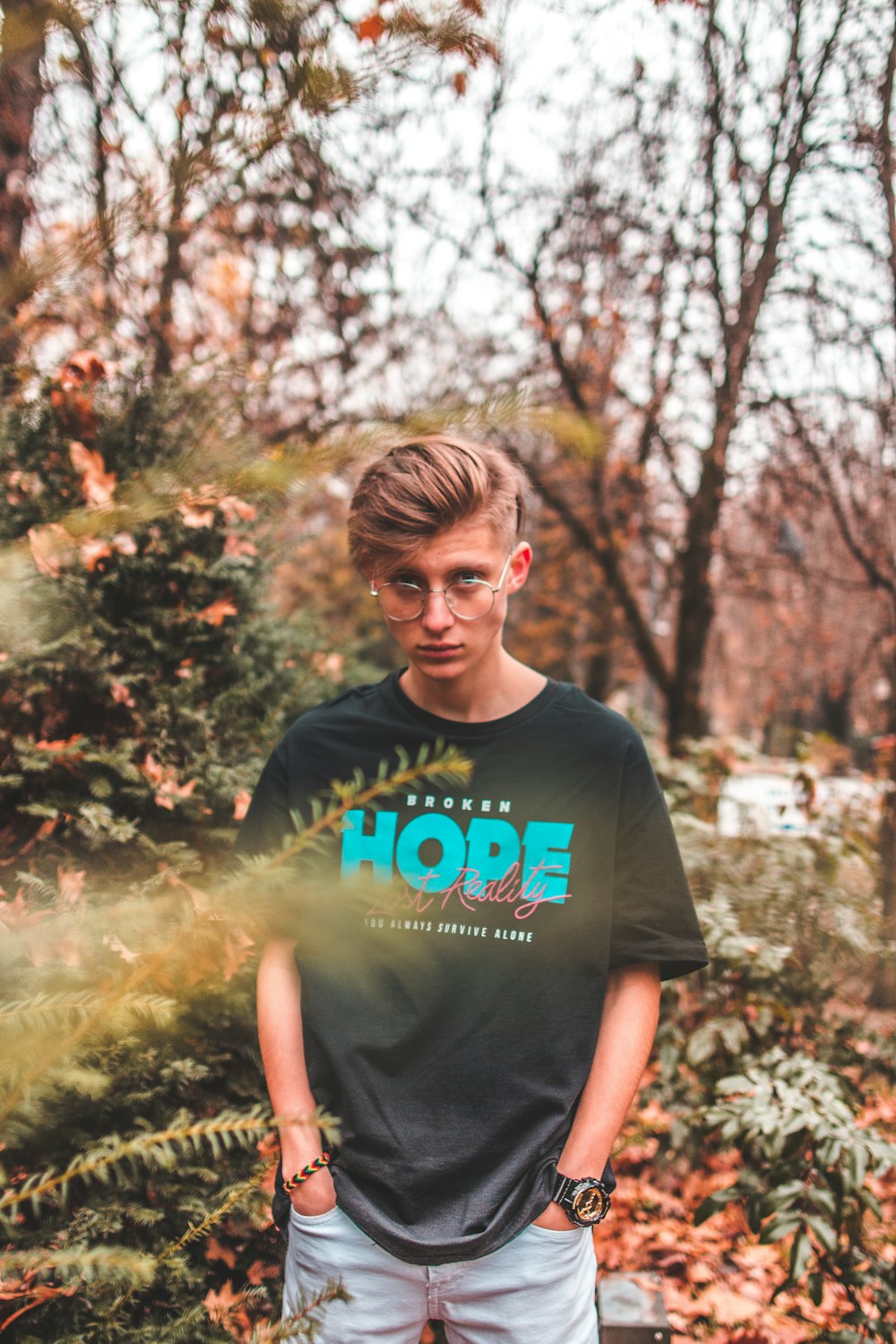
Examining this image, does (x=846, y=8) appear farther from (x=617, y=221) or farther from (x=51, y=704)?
(x=51, y=704)

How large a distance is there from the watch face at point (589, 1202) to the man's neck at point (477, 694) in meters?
0.88

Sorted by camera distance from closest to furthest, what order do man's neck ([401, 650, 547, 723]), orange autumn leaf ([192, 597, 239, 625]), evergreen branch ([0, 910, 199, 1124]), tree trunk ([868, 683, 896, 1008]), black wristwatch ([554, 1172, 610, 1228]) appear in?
evergreen branch ([0, 910, 199, 1124])
black wristwatch ([554, 1172, 610, 1228])
man's neck ([401, 650, 547, 723])
orange autumn leaf ([192, 597, 239, 625])
tree trunk ([868, 683, 896, 1008])

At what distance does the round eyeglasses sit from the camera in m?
1.60

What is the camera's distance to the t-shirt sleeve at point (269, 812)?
1.63 metres

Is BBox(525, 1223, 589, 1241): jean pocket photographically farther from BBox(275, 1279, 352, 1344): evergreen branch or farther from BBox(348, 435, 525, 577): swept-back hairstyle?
BBox(348, 435, 525, 577): swept-back hairstyle

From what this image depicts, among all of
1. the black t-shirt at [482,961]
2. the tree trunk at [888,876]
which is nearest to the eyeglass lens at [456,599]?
the black t-shirt at [482,961]

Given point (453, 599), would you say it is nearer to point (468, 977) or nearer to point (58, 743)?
point (468, 977)

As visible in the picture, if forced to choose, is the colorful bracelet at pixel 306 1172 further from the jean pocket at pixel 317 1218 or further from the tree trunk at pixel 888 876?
the tree trunk at pixel 888 876

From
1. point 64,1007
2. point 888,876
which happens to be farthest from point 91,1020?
point 888,876

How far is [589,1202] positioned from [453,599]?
1.15m

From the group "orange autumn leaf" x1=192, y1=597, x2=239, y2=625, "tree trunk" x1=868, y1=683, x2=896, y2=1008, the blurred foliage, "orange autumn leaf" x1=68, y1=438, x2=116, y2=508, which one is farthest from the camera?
"tree trunk" x1=868, y1=683, x2=896, y2=1008

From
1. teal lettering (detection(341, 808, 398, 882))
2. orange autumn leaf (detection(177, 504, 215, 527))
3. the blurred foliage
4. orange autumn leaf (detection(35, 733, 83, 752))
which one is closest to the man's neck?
teal lettering (detection(341, 808, 398, 882))

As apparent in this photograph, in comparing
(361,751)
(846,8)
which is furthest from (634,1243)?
(846,8)

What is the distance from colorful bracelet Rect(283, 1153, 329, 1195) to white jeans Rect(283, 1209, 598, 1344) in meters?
0.08
